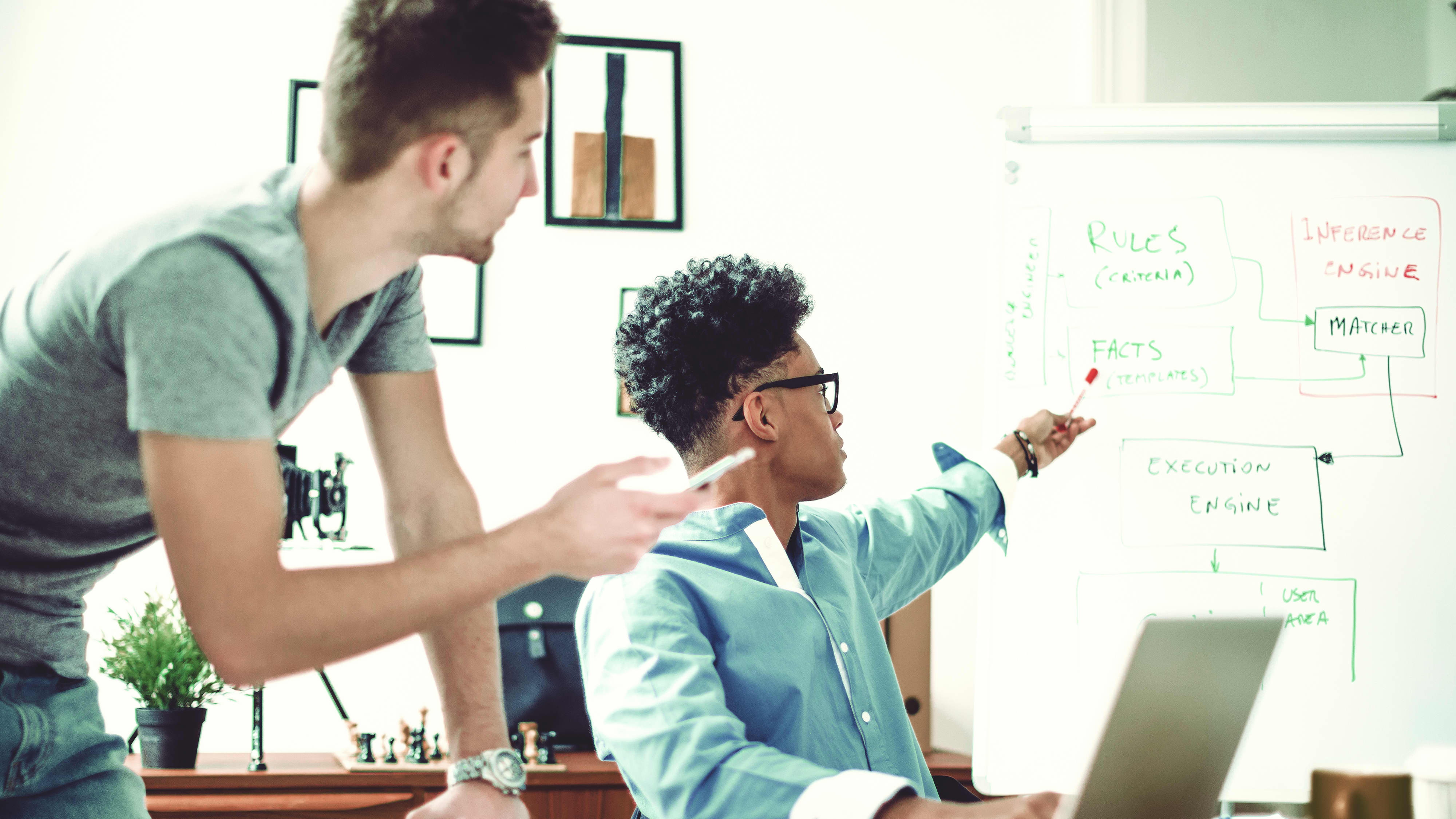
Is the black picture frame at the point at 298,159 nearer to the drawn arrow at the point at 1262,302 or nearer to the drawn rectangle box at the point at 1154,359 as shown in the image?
the drawn rectangle box at the point at 1154,359

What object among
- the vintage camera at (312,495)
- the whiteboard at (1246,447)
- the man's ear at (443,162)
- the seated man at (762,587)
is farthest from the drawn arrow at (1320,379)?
the vintage camera at (312,495)

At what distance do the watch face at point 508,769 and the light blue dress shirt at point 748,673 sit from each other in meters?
0.16

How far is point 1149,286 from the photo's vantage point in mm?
1547

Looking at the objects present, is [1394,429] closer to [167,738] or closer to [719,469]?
[719,469]

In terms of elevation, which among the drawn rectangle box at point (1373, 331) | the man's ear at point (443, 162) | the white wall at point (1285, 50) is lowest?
the drawn rectangle box at point (1373, 331)

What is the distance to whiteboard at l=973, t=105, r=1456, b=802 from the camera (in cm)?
146

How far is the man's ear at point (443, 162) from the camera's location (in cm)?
81

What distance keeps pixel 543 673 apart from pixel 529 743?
0.16m

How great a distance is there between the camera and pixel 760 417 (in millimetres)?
1326

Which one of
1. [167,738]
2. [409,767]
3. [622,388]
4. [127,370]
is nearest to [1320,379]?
[622,388]

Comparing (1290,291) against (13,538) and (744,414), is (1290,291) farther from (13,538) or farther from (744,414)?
(13,538)

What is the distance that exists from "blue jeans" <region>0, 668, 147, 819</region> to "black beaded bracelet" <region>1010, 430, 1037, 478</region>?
3.87ft

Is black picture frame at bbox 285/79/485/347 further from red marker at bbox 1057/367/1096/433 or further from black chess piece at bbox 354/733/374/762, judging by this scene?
red marker at bbox 1057/367/1096/433

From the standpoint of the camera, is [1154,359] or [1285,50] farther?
[1285,50]
